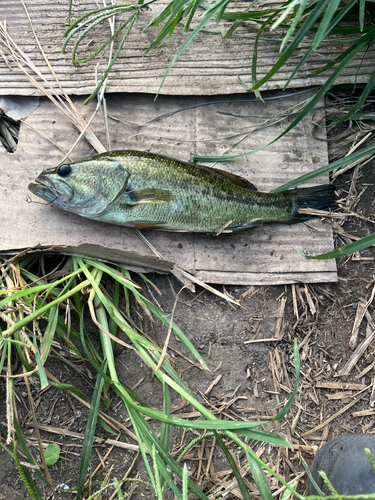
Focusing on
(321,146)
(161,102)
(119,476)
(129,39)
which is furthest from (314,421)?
(129,39)

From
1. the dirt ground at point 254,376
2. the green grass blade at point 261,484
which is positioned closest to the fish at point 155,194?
the dirt ground at point 254,376

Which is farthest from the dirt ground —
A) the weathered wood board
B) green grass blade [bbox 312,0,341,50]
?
green grass blade [bbox 312,0,341,50]

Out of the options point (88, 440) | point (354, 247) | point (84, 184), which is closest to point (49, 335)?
point (88, 440)

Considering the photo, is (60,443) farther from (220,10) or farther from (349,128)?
(349,128)

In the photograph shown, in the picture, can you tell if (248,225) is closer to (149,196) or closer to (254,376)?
(149,196)

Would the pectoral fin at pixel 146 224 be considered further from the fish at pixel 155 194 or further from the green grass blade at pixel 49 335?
the green grass blade at pixel 49 335

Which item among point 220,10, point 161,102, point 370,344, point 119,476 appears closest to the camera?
point 220,10
